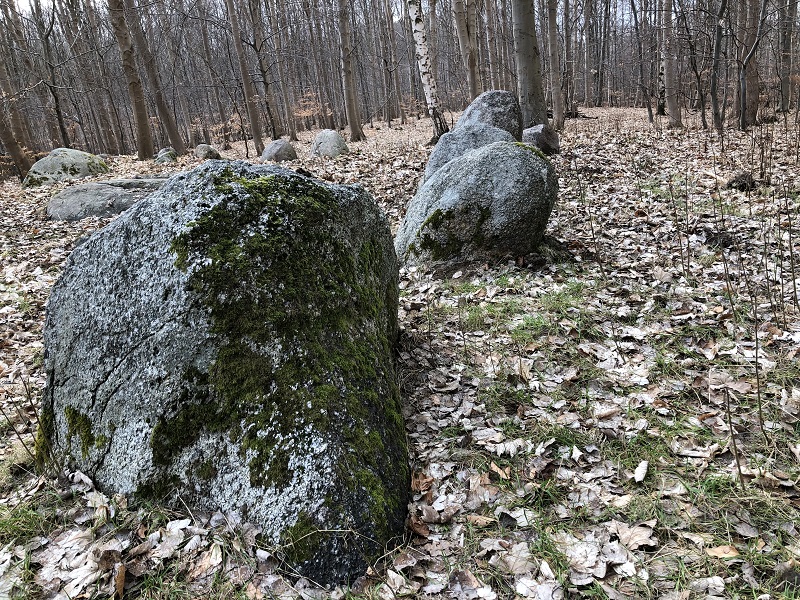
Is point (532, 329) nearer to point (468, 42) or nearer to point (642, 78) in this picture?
point (468, 42)

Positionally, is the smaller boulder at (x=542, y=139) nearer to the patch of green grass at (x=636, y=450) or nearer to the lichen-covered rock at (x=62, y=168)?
the patch of green grass at (x=636, y=450)

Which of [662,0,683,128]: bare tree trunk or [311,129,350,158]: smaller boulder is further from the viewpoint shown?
[311,129,350,158]: smaller boulder

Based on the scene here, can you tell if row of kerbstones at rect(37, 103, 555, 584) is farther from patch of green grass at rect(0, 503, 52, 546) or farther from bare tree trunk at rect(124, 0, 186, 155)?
bare tree trunk at rect(124, 0, 186, 155)

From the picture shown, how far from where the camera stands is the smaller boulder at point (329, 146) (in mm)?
14336

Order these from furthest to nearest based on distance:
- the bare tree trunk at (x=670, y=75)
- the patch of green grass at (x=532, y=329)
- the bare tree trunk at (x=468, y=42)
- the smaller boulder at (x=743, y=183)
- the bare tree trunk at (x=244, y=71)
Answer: the bare tree trunk at (x=244, y=71) → the bare tree trunk at (x=468, y=42) → the bare tree trunk at (x=670, y=75) → the smaller boulder at (x=743, y=183) → the patch of green grass at (x=532, y=329)

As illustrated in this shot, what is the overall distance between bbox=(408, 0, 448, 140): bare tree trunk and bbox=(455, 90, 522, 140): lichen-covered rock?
225 cm

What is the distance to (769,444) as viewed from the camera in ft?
8.74

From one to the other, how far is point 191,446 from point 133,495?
1.38 feet

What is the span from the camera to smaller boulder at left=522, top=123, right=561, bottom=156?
10.4m

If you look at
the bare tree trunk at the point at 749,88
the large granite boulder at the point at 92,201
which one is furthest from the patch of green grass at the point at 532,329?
the bare tree trunk at the point at 749,88

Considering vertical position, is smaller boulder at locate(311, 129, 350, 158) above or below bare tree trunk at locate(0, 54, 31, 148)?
below

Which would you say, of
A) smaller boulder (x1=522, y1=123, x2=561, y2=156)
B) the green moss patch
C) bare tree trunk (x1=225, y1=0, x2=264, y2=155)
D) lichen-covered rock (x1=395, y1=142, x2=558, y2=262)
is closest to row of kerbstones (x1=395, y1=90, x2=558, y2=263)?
lichen-covered rock (x1=395, y1=142, x2=558, y2=262)

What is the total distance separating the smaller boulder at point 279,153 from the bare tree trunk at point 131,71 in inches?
170

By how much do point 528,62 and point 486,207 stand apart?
6.57 m
